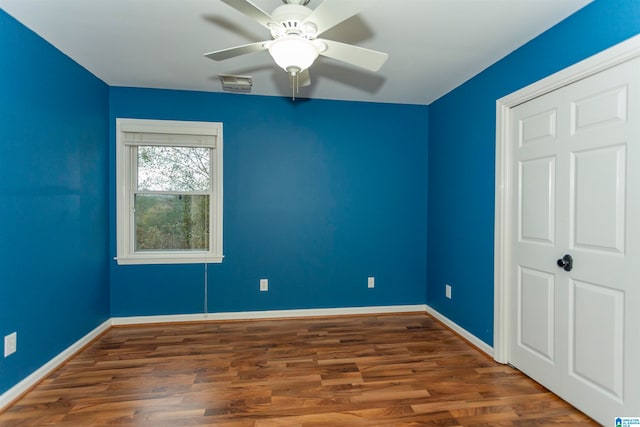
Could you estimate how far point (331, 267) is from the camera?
3.69m

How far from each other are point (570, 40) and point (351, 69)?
1550 mm

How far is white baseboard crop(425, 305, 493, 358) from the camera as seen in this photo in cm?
276

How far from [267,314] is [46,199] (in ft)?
7.37

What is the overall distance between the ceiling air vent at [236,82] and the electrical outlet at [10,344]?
8.23 feet

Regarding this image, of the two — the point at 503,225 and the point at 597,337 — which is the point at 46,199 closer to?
the point at 503,225

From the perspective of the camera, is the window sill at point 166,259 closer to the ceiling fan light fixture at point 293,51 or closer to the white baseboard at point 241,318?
the white baseboard at point 241,318

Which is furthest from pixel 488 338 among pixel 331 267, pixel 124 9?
pixel 124 9

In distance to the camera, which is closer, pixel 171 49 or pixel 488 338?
pixel 171 49

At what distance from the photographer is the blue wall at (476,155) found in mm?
1877

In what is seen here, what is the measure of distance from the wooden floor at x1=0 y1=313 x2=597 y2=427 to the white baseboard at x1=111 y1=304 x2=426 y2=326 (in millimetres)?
173

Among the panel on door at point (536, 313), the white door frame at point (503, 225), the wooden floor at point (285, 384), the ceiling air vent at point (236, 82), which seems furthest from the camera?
the ceiling air vent at point (236, 82)

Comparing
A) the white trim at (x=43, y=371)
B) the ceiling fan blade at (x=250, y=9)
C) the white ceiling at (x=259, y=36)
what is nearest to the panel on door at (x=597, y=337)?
the white ceiling at (x=259, y=36)

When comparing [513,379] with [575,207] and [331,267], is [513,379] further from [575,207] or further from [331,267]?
[331,267]

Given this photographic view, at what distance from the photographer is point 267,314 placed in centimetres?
358
